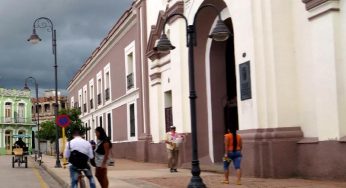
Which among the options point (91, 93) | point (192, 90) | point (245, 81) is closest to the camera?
point (192, 90)

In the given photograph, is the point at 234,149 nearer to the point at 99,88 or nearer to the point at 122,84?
the point at 122,84

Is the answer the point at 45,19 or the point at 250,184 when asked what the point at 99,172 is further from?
the point at 45,19

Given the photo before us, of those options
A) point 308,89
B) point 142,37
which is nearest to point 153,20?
point 142,37

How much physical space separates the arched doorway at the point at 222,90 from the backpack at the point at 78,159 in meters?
9.71

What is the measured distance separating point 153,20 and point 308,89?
12.9 metres

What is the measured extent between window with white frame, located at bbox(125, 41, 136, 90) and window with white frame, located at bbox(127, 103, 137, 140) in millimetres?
1135

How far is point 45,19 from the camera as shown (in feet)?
90.8

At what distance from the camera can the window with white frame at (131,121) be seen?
30708mm

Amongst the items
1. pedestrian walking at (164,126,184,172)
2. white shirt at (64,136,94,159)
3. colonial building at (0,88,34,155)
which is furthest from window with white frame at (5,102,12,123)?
white shirt at (64,136,94,159)

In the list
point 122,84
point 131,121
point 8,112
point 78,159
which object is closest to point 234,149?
point 78,159

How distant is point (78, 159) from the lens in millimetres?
10789

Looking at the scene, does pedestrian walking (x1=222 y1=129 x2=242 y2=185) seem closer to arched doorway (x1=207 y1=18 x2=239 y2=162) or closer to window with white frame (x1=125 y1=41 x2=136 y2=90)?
arched doorway (x1=207 y1=18 x2=239 y2=162)

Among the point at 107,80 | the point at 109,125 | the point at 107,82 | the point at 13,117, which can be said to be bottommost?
the point at 109,125

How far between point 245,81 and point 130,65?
17.5m
